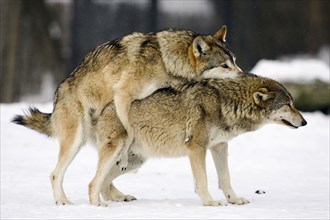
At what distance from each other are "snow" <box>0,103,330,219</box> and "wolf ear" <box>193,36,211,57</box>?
4.78ft

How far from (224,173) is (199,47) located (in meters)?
1.26

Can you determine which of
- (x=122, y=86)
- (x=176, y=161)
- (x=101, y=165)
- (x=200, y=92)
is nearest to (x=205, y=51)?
(x=200, y=92)

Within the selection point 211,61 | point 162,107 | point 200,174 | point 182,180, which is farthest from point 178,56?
point 182,180

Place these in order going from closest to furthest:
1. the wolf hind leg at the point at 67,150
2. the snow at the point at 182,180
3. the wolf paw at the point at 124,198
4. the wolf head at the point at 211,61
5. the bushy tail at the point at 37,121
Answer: the snow at the point at 182,180 → the wolf head at the point at 211,61 → the wolf hind leg at the point at 67,150 → the wolf paw at the point at 124,198 → the bushy tail at the point at 37,121

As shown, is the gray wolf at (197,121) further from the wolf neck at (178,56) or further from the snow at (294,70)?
the snow at (294,70)

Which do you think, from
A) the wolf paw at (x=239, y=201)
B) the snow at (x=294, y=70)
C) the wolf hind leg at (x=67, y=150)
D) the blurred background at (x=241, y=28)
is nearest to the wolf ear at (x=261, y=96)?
the wolf paw at (x=239, y=201)

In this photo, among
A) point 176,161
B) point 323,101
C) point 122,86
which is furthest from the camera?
point 323,101

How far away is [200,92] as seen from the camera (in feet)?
25.1

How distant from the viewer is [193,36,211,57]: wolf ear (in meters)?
7.75

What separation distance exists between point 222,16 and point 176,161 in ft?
12.0

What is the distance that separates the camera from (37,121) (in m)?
8.34

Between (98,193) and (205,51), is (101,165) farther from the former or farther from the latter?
(205,51)

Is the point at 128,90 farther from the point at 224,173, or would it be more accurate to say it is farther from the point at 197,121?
the point at 224,173

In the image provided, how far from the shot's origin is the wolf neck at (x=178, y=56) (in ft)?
25.3
